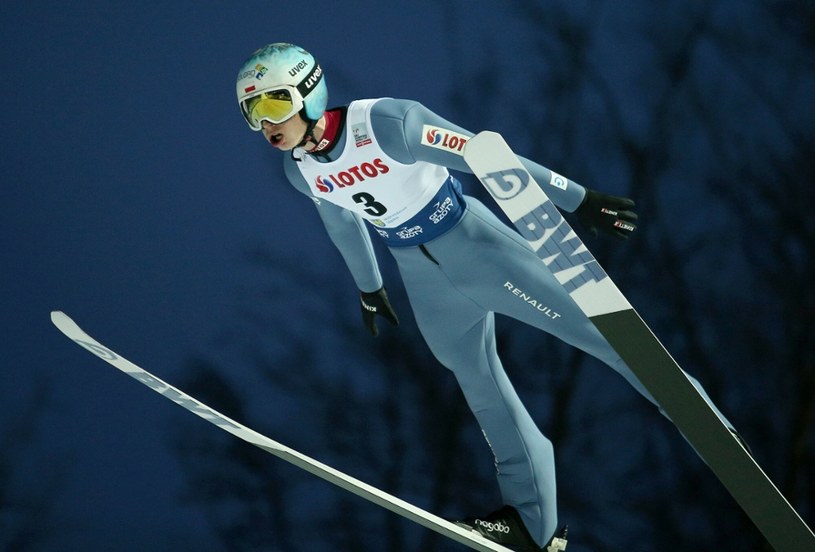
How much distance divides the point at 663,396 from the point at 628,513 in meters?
2.82

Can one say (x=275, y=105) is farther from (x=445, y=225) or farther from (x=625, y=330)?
(x=625, y=330)

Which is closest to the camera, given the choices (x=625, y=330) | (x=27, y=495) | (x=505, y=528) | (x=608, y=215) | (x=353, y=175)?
(x=625, y=330)

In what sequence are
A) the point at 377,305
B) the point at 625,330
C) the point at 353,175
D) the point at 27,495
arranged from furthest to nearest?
1. the point at 27,495
2. the point at 377,305
3. the point at 353,175
4. the point at 625,330

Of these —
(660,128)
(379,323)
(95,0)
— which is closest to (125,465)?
(379,323)

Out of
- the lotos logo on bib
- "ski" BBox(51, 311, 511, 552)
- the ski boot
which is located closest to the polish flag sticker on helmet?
the lotos logo on bib

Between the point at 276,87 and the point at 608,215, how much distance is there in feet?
2.71

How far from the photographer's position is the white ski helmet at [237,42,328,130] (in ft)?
9.00

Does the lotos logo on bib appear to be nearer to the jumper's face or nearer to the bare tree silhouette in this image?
the jumper's face

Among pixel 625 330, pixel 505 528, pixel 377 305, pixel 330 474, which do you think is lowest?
pixel 330 474

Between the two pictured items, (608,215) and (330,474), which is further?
(330,474)

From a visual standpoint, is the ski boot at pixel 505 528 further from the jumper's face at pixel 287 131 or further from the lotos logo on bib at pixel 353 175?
the jumper's face at pixel 287 131

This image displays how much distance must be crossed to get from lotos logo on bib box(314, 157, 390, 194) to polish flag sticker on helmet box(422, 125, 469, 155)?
0.15 metres

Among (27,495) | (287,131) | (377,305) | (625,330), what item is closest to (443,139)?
(287,131)

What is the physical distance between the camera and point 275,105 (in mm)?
2754
